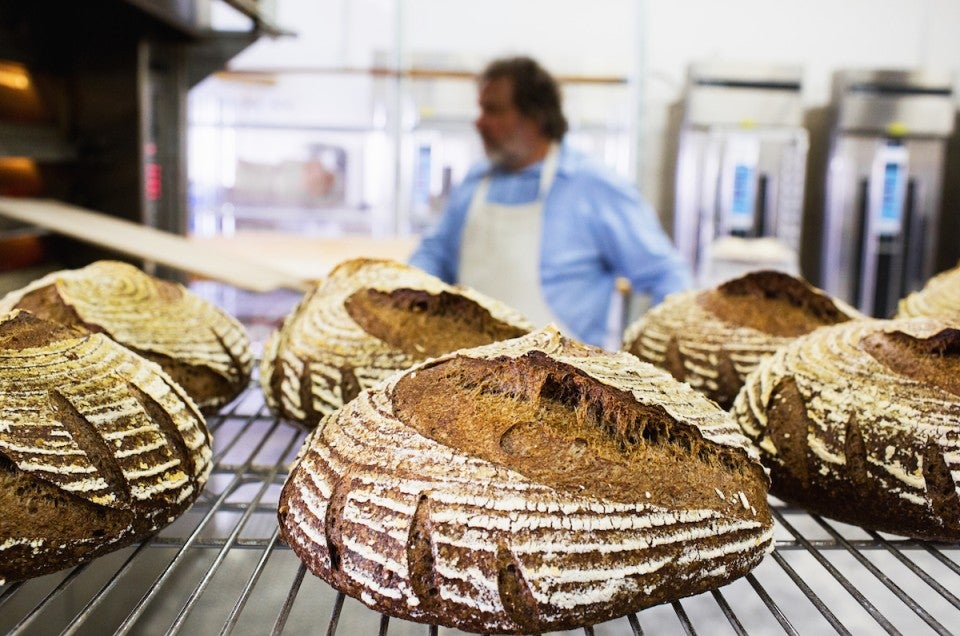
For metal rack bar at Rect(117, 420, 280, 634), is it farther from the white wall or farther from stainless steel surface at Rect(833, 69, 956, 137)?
the white wall

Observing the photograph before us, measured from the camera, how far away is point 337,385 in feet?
5.16

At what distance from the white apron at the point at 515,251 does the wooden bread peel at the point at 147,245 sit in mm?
1451

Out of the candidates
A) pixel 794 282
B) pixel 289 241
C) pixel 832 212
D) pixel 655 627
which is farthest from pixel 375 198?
pixel 655 627

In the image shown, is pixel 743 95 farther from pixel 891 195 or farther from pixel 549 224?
pixel 549 224

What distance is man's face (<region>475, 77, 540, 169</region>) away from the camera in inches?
132

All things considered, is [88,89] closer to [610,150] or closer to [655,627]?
[655,627]

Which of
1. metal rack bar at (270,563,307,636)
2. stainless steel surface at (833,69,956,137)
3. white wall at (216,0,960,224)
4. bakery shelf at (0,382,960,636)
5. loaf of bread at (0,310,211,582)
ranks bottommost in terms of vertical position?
bakery shelf at (0,382,960,636)

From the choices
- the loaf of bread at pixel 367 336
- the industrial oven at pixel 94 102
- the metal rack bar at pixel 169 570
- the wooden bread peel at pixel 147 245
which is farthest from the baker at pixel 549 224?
the metal rack bar at pixel 169 570

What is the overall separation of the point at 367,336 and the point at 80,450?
0.62m

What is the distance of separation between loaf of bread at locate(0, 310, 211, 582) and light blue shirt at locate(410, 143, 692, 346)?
230 centimetres

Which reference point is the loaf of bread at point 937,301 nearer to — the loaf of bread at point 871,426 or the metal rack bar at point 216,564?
the loaf of bread at point 871,426

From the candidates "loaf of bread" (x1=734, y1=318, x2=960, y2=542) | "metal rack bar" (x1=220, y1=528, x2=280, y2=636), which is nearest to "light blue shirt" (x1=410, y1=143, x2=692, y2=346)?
"loaf of bread" (x1=734, y1=318, x2=960, y2=542)

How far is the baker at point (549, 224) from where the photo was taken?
11.0 feet

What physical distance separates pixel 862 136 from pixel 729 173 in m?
1.00
